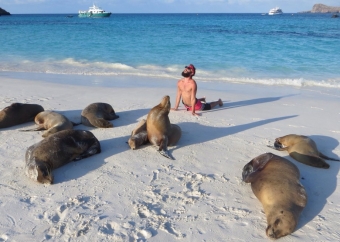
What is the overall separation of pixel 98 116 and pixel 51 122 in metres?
0.85

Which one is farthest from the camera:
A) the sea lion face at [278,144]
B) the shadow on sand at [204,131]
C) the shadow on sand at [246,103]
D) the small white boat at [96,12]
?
the small white boat at [96,12]

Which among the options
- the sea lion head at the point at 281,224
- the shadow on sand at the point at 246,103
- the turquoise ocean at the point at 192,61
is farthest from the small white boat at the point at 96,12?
the sea lion head at the point at 281,224

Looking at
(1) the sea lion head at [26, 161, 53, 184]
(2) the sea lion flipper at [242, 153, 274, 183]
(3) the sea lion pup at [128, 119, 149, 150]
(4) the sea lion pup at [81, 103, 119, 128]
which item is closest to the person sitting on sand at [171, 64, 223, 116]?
(4) the sea lion pup at [81, 103, 119, 128]

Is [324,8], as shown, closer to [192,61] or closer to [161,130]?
[192,61]

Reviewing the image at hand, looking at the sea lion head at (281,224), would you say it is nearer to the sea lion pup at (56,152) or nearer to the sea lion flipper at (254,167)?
the sea lion flipper at (254,167)

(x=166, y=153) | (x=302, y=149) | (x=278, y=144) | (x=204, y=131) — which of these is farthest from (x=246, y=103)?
(x=166, y=153)

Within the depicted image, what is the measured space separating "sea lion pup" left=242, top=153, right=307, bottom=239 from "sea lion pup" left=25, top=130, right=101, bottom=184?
7.55 ft

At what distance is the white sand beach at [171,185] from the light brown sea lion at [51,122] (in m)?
0.24

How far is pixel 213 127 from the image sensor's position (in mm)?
6848

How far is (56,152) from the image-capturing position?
196 inches

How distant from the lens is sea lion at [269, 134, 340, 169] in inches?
205

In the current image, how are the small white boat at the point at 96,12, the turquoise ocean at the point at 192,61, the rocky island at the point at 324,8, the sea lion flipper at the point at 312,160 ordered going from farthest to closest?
the rocky island at the point at 324,8, the small white boat at the point at 96,12, the turquoise ocean at the point at 192,61, the sea lion flipper at the point at 312,160

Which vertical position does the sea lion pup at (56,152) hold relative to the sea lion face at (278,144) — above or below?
above

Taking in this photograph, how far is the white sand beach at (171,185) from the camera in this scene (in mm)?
3752
